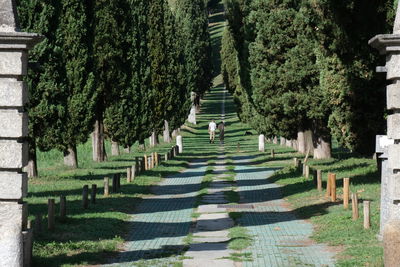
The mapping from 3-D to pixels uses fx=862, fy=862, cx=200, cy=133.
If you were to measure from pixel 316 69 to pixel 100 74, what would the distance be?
1194 centimetres

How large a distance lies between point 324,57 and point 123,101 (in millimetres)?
18766

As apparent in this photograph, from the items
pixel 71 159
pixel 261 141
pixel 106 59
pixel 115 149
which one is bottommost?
pixel 71 159

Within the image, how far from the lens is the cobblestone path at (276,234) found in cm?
1555

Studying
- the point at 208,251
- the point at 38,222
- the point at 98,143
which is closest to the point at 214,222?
the point at 208,251

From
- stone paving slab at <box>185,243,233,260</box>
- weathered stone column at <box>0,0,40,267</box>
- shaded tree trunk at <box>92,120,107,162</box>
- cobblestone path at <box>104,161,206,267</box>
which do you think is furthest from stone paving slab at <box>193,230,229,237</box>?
shaded tree trunk at <box>92,120,107,162</box>

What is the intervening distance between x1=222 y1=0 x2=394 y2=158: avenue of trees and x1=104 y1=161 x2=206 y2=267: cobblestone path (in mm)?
5934

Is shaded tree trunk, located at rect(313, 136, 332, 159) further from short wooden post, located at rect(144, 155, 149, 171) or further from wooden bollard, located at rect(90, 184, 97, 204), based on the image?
wooden bollard, located at rect(90, 184, 97, 204)

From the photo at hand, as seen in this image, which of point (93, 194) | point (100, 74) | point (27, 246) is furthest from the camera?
point (100, 74)

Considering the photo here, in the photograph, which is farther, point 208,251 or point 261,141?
point 261,141

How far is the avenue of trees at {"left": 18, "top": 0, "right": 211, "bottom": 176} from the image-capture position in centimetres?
3111

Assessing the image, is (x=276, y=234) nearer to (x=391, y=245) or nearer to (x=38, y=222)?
(x=38, y=222)

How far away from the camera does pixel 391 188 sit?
1401 cm

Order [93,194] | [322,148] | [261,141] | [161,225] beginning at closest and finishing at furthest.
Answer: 1. [161,225]
2. [93,194]
3. [322,148]
4. [261,141]

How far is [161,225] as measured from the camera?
20781 millimetres
